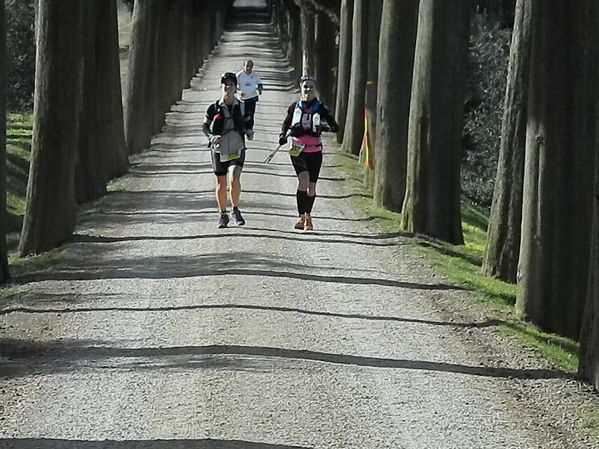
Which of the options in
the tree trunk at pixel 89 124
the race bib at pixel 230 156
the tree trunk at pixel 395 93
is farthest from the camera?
the tree trunk at pixel 89 124

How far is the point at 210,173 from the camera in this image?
91.8ft

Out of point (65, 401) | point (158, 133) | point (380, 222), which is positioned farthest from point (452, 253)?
point (158, 133)

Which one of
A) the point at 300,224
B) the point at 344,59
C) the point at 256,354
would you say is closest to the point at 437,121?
the point at 300,224

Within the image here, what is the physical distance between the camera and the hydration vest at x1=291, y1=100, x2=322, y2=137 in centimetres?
1717

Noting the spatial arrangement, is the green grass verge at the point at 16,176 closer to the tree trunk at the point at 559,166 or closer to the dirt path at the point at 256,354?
the dirt path at the point at 256,354

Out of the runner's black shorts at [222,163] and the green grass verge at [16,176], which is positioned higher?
the runner's black shorts at [222,163]

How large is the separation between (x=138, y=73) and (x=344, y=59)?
535cm

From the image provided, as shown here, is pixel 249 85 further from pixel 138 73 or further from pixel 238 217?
pixel 238 217

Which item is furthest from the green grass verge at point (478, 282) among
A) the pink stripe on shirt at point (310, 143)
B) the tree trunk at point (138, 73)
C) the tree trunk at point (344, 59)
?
the tree trunk at point (344, 59)

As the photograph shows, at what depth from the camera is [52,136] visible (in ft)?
57.5

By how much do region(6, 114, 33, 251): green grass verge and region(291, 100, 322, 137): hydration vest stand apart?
5.37 m

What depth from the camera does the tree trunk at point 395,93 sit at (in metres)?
21.5

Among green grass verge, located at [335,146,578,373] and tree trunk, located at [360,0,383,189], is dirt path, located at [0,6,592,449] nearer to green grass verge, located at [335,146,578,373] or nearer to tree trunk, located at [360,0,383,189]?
green grass verge, located at [335,146,578,373]

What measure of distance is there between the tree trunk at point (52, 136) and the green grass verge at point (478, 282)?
184 inches
